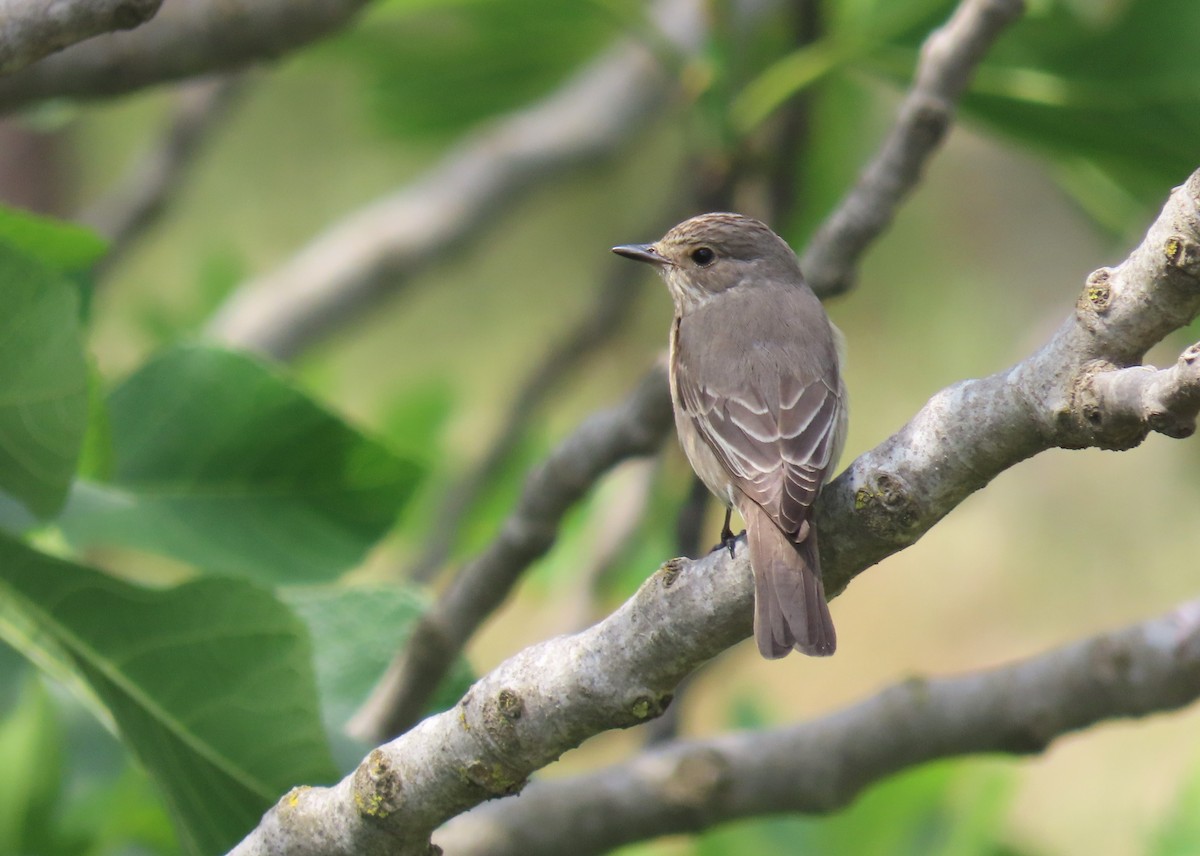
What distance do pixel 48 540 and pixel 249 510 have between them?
1.24ft

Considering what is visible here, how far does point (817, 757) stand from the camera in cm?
269

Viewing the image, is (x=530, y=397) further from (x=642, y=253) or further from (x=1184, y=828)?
(x=1184, y=828)

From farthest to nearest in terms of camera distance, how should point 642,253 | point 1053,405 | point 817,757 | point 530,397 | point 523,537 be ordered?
point 530,397, point 642,253, point 523,537, point 817,757, point 1053,405

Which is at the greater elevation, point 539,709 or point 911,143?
point 911,143

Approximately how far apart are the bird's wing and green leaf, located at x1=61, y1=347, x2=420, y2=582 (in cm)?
59

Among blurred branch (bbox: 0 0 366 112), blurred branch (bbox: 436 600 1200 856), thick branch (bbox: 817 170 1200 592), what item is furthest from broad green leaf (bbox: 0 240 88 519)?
blurred branch (bbox: 436 600 1200 856)

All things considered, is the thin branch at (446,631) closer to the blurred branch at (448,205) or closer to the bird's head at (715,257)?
the bird's head at (715,257)

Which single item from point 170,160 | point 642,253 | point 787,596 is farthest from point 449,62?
point 787,596

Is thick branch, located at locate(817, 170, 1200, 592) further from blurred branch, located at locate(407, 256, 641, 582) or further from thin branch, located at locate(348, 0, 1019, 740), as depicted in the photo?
blurred branch, located at locate(407, 256, 641, 582)

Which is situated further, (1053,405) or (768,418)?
(768,418)

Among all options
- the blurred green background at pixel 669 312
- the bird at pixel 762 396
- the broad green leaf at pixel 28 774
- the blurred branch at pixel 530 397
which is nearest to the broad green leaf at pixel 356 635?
the blurred green background at pixel 669 312

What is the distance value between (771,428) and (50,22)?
1401mm

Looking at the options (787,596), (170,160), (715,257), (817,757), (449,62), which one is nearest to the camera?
(787,596)

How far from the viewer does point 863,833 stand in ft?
11.6
